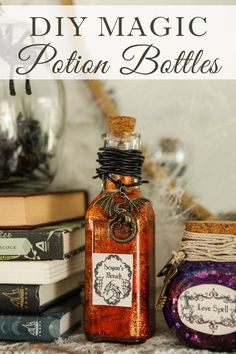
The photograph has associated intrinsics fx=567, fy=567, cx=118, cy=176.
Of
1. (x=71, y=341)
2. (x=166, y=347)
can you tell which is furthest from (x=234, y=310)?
(x=71, y=341)

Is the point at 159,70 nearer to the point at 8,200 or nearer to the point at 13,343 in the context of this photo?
the point at 8,200

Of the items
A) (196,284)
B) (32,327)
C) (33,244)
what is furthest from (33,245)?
(196,284)

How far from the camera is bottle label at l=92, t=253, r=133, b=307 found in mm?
738

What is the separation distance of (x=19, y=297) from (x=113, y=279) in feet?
0.43

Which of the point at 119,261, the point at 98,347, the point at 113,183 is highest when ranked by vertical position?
the point at 113,183

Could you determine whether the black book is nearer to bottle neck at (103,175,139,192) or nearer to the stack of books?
the stack of books

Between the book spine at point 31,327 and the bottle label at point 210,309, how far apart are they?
0.18 m

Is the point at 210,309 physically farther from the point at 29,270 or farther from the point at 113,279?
the point at 29,270

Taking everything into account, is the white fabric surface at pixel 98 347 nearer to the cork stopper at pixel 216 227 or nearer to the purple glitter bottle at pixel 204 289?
the purple glitter bottle at pixel 204 289

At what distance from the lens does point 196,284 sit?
2.33ft

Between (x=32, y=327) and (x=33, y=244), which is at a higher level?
(x=33, y=244)

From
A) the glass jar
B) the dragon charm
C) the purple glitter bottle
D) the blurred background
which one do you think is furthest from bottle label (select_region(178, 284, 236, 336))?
the glass jar

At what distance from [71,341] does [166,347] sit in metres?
0.13

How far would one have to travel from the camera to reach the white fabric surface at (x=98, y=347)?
713 mm
